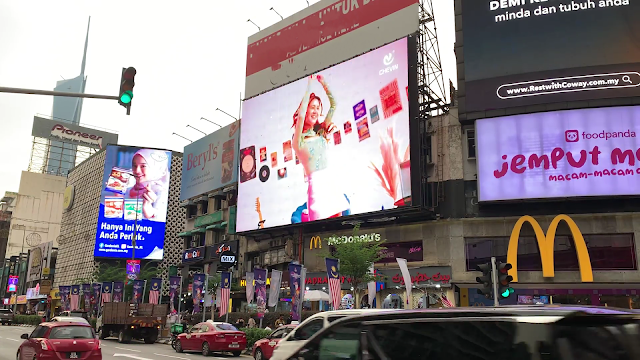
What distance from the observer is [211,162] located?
59.6 meters

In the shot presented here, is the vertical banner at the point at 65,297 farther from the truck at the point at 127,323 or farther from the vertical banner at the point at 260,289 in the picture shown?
the vertical banner at the point at 260,289

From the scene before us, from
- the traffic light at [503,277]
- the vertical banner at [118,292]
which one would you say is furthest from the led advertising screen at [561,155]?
the vertical banner at [118,292]

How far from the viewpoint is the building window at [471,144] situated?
3588 cm

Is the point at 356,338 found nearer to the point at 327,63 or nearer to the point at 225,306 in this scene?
the point at 225,306

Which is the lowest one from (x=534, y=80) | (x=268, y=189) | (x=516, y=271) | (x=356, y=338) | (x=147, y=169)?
(x=356, y=338)

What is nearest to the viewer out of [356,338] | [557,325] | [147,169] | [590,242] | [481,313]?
[557,325]

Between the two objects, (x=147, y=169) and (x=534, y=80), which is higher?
(x=147, y=169)

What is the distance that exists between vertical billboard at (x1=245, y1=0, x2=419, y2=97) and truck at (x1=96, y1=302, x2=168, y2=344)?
25.3 meters

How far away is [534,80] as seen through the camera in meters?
33.7

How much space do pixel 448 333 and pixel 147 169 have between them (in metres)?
83.0

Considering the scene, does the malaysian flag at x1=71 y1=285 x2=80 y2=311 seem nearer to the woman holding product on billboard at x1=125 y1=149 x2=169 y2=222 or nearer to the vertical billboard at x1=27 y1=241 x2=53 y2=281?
the woman holding product on billboard at x1=125 y1=149 x2=169 y2=222

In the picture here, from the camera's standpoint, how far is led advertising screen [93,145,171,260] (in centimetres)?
7962

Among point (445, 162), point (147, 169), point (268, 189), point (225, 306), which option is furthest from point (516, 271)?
point (147, 169)

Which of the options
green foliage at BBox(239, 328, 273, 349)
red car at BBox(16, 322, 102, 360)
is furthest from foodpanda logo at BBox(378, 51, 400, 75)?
red car at BBox(16, 322, 102, 360)
